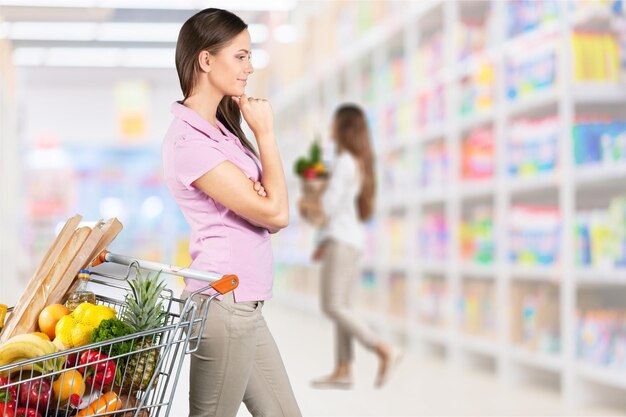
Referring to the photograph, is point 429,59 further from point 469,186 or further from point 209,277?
point 209,277

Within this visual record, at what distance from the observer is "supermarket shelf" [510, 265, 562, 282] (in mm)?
4846

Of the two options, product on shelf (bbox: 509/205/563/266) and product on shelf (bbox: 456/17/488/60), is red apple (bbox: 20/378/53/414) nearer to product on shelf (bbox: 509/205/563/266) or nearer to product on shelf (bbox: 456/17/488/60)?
product on shelf (bbox: 509/205/563/266)

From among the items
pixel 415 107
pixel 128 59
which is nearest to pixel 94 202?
pixel 128 59

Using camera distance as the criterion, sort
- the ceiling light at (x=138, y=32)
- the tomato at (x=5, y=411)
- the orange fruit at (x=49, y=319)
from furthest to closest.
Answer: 1. the ceiling light at (x=138, y=32)
2. the orange fruit at (x=49, y=319)
3. the tomato at (x=5, y=411)

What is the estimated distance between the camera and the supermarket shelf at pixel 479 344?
5523 mm

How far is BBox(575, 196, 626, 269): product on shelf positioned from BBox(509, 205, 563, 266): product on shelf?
6.2 inches

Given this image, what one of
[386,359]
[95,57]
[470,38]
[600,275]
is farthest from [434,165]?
[95,57]

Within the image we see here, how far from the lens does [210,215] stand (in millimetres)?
1927

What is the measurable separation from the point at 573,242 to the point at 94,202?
1605 centimetres

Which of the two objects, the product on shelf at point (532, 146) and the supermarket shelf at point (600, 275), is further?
the product on shelf at point (532, 146)

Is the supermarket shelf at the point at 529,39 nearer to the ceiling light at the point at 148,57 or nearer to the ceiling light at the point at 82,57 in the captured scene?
the ceiling light at the point at 148,57

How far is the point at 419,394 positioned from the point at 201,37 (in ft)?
→ 11.2

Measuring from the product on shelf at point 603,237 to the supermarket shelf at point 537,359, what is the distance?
20.5 inches

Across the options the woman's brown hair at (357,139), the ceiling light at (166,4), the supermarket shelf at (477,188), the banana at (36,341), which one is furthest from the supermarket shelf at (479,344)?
the ceiling light at (166,4)
